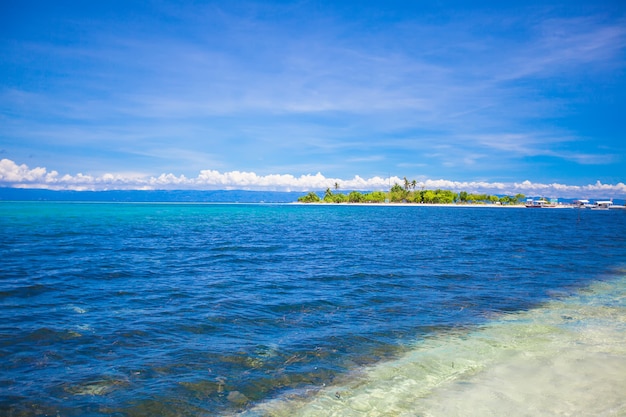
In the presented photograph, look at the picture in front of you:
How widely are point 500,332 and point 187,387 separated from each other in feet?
33.7

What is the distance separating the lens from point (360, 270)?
2531cm

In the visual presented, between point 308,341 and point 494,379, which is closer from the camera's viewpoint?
point 494,379

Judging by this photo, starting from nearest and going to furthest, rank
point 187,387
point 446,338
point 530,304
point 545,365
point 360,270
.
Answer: point 187,387 < point 545,365 < point 446,338 < point 530,304 < point 360,270

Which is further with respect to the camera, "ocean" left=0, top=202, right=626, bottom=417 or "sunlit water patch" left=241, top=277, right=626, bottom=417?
"ocean" left=0, top=202, right=626, bottom=417

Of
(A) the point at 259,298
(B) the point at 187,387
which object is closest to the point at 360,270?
(A) the point at 259,298

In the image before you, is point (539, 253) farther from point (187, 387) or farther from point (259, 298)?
point (187, 387)

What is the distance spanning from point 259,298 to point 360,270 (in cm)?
951

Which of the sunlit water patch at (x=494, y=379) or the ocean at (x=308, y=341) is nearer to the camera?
the sunlit water patch at (x=494, y=379)

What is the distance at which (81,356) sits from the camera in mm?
10758

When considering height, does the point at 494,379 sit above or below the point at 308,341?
above

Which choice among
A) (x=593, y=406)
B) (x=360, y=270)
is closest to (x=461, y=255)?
(x=360, y=270)

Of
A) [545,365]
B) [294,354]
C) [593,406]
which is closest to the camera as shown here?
[593,406]

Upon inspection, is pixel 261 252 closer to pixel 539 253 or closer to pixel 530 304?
pixel 530 304

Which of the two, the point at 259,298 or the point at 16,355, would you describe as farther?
the point at 259,298
